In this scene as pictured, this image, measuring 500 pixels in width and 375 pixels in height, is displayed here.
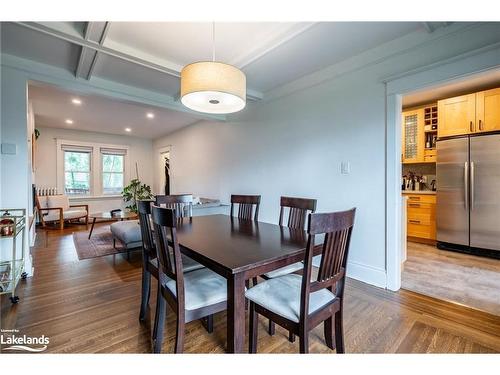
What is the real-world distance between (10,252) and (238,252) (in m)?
2.79

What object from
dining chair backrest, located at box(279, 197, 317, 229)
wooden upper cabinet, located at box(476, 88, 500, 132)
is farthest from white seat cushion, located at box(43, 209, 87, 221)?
wooden upper cabinet, located at box(476, 88, 500, 132)

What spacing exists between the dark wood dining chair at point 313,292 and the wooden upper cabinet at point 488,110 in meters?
3.52

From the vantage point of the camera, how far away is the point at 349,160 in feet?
8.80

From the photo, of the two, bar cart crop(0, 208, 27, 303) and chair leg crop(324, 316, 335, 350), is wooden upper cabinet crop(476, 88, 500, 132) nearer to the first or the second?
chair leg crop(324, 316, 335, 350)

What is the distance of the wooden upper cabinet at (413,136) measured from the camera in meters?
4.11

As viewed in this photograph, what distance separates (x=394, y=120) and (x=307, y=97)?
1127 millimetres

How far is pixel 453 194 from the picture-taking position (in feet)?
11.7

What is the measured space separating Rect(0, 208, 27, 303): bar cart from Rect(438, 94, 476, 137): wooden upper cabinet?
5.43 m

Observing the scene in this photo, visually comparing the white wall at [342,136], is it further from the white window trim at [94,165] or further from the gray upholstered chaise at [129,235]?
the white window trim at [94,165]

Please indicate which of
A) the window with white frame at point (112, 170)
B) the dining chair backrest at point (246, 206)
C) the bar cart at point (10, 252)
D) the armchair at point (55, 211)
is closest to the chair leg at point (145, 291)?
the dining chair backrest at point (246, 206)

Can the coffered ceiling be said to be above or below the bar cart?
above

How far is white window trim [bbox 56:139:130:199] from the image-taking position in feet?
20.6
